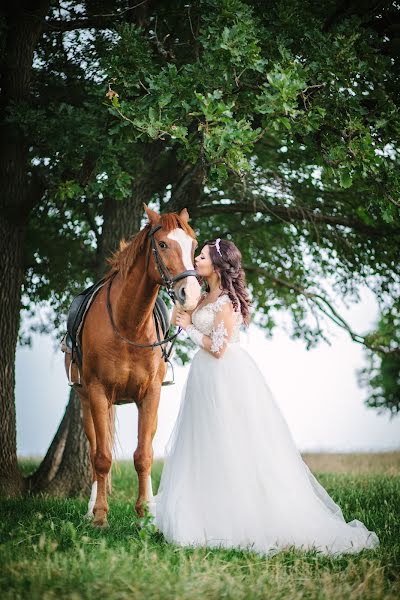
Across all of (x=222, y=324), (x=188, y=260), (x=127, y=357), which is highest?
(x=188, y=260)

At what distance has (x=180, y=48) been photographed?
10898 millimetres

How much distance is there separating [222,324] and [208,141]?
215cm

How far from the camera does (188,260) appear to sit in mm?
5910

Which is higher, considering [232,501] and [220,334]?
[220,334]

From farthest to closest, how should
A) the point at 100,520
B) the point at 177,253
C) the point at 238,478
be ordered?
1. the point at 100,520
2. the point at 177,253
3. the point at 238,478

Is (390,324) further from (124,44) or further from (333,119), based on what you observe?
(124,44)

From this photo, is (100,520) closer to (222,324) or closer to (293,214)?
(222,324)

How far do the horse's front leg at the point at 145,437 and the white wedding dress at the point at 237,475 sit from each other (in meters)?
0.66

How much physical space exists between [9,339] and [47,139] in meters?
3.60

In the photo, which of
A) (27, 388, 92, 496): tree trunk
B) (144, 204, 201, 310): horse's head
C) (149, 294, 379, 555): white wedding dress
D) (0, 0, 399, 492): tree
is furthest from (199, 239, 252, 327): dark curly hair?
(27, 388, 92, 496): tree trunk

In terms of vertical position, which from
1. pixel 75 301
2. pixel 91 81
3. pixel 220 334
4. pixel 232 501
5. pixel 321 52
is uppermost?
pixel 91 81

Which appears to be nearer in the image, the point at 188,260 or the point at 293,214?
the point at 188,260

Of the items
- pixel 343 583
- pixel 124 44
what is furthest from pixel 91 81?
pixel 343 583

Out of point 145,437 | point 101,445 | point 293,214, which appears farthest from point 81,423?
point 293,214
